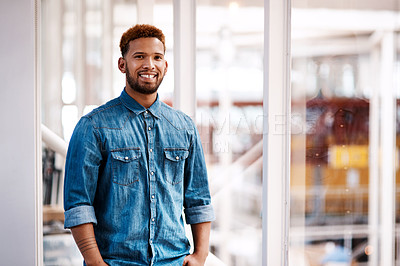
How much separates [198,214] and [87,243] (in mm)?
400

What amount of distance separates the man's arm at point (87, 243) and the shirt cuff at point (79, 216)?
0.02 meters

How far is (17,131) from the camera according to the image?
2.31 meters

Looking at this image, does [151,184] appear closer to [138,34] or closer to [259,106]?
[138,34]

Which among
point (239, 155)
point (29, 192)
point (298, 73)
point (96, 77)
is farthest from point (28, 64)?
point (298, 73)

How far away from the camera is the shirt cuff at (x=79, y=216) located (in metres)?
1.45

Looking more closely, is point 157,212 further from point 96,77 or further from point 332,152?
point 96,77

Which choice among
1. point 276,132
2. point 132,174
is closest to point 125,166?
point 132,174

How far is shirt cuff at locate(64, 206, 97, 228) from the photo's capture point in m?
1.45

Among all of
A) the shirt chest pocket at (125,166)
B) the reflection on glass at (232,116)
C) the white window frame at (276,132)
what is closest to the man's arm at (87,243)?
the shirt chest pocket at (125,166)

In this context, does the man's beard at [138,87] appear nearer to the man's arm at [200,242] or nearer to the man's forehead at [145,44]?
the man's forehead at [145,44]

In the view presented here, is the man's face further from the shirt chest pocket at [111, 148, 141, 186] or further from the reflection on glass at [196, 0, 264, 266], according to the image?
the reflection on glass at [196, 0, 264, 266]

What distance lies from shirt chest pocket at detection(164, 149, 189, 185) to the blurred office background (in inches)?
17.8

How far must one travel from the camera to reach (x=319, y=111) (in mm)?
1634

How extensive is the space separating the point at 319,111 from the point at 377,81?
0.33 metres
